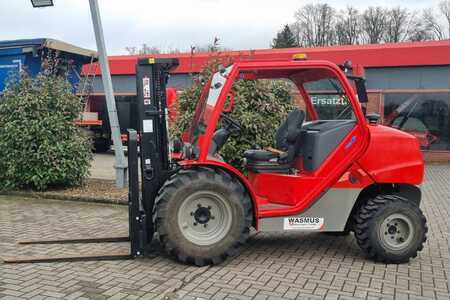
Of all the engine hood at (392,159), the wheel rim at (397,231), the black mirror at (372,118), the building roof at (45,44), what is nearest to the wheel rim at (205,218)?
the engine hood at (392,159)

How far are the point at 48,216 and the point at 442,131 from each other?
14.4 meters

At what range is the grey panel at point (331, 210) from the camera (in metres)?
5.87

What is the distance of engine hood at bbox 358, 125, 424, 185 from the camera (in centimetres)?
589

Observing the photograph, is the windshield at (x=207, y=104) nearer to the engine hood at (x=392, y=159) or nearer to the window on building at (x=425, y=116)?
the engine hood at (x=392, y=159)

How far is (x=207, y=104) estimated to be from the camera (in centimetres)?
613

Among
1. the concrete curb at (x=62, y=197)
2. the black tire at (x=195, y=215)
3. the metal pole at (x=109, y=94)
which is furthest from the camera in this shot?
the metal pole at (x=109, y=94)

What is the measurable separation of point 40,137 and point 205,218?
5.31 metres

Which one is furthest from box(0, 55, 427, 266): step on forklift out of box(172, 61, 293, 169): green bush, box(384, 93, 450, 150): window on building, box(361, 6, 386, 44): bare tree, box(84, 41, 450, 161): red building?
box(361, 6, 386, 44): bare tree

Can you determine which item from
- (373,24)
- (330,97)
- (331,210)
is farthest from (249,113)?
(373,24)

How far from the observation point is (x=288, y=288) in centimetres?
503

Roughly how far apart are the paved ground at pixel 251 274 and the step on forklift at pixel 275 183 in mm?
246

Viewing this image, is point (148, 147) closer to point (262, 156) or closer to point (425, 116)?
point (262, 156)

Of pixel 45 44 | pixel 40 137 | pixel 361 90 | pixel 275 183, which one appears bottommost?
pixel 275 183

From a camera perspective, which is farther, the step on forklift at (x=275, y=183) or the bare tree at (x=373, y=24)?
the bare tree at (x=373, y=24)
